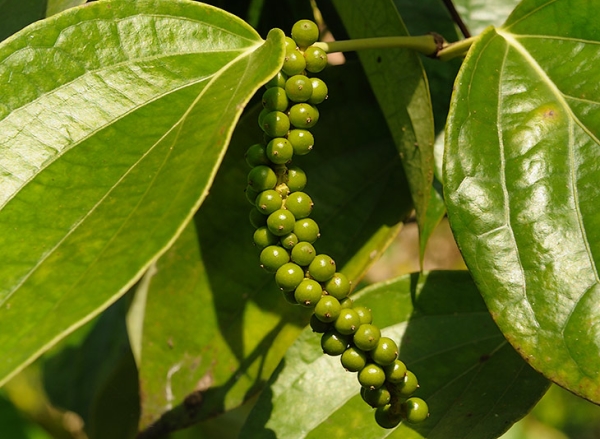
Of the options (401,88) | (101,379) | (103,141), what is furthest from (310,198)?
(101,379)

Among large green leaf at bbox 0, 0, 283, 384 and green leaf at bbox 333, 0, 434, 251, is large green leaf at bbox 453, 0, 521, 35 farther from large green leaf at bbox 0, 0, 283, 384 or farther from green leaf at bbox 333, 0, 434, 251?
large green leaf at bbox 0, 0, 283, 384

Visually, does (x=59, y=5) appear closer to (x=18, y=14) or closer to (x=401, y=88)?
(x=18, y=14)

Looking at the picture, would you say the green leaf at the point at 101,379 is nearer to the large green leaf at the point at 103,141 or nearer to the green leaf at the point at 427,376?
the green leaf at the point at 427,376

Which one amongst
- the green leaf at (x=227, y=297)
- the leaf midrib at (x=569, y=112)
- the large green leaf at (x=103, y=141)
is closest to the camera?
the large green leaf at (x=103, y=141)

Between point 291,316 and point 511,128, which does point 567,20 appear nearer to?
point 511,128

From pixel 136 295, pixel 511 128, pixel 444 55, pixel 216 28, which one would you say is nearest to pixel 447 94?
pixel 444 55

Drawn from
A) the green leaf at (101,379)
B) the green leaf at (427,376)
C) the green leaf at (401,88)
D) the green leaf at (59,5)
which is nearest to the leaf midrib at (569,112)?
the green leaf at (401,88)
